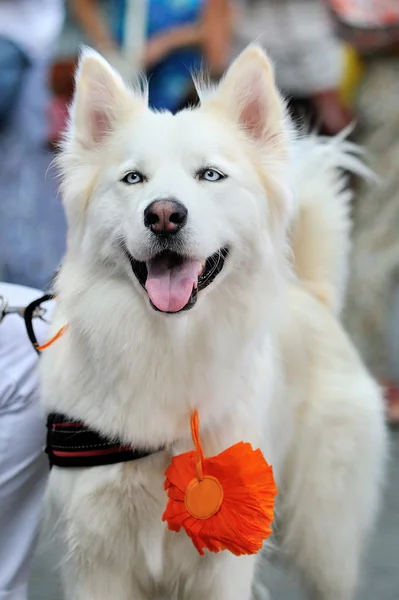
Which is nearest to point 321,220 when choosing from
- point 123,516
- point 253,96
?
point 253,96

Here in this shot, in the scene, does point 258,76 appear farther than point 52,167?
No

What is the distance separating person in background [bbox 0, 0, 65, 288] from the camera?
3.99m

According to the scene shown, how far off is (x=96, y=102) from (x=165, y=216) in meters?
0.48

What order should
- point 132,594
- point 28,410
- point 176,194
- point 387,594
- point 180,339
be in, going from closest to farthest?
point 176,194
point 180,339
point 132,594
point 28,410
point 387,594

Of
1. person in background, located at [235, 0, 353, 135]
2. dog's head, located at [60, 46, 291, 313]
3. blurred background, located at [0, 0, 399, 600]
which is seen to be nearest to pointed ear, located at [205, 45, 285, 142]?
dog's head, located at [60, 46, 291, 313]

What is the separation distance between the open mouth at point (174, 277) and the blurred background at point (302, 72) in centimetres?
248

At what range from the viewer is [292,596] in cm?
296

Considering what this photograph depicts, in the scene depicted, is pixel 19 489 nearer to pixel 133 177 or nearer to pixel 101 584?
pixel 101 584

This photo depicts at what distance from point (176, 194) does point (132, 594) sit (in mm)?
1003

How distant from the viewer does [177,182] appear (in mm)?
1812

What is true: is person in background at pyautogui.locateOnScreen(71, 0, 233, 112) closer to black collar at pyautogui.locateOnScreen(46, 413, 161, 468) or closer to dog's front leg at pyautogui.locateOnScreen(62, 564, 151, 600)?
black collar at pyautogui.locateOnScreen(46, 413, 161, 468)

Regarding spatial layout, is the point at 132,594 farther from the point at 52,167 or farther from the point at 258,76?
the point at 258,76

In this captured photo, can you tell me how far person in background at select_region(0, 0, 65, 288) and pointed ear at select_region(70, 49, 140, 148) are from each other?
187 centimetres

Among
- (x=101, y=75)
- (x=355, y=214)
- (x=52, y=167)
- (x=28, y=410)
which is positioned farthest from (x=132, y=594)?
(x=355, y=214)
